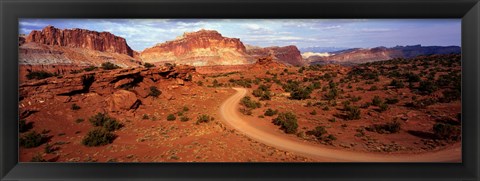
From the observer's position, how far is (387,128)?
4.25 meters

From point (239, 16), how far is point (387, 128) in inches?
145

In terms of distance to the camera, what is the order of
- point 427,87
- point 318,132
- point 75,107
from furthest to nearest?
point 427,87 → point 75,107 → point 318,132

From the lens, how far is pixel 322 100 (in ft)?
22.9

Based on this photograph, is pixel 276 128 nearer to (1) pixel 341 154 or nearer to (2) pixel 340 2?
(1) pixel 341 154

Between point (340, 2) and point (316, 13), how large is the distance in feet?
0.84

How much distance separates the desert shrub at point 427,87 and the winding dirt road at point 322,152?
12.7 feet

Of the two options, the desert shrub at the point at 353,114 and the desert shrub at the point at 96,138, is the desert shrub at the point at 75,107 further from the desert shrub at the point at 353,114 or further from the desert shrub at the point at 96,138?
the desert shrub at the point at 353,114

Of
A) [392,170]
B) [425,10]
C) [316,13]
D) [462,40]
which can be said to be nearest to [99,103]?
[316,13]

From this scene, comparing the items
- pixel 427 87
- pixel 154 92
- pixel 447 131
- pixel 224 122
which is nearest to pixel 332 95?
pixel 427 87

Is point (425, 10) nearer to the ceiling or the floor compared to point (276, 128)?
nearer to the ceiling

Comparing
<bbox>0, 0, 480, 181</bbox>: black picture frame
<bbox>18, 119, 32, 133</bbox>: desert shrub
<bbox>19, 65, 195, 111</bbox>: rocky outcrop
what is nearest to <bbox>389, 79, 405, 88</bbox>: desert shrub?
<bbox>0, 0, 480, 181</bbox>: black picture frame

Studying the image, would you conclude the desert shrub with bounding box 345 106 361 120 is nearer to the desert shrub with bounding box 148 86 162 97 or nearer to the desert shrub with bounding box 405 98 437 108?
the desert shrub with bounding box 405 98 437 108

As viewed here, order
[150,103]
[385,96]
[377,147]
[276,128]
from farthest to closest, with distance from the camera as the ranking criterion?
[385,96], [150,103], [276,128], [377,147]

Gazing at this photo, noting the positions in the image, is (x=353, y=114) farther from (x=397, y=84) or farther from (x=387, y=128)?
(x=397, y=84)
